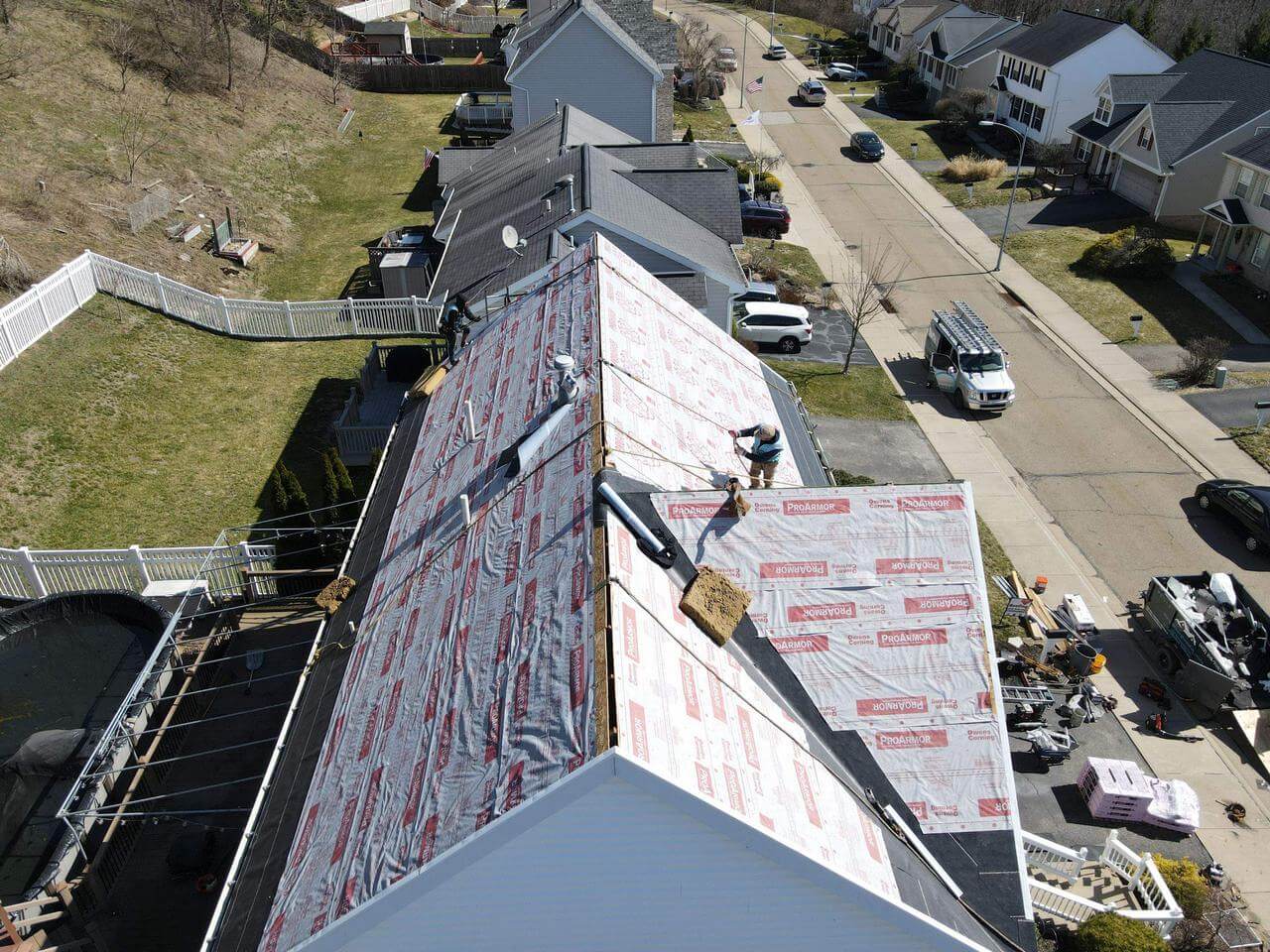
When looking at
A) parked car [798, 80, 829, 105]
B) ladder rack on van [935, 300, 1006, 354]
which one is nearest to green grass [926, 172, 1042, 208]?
parked car [798, 80, 829, 105]

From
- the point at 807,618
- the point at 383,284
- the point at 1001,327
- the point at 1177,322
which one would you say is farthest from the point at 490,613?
the point at 1177,322

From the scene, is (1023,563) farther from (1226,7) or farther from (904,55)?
(1226,7)

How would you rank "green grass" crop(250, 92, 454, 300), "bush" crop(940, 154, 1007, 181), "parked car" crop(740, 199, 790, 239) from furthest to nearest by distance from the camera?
"bush" crop(940, 154, 1007, 181) < "parked car" crop(740, 199, 790, 239) < "green grass" crop(250, 92, 454, 300)

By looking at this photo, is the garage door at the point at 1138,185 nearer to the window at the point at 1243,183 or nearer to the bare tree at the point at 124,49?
the window at the point at 1243,183

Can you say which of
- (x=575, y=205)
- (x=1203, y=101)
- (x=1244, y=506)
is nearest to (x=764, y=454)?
(x=575, y=205)

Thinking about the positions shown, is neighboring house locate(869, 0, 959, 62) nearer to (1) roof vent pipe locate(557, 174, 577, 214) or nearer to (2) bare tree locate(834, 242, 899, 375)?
(2) bare tree locate(834, 242, 899, 375)

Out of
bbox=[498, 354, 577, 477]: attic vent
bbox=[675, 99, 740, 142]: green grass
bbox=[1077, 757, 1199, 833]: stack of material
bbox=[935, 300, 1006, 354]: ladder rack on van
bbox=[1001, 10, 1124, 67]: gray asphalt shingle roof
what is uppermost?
bbox=[498, 354, 577, 477]: attic vent
